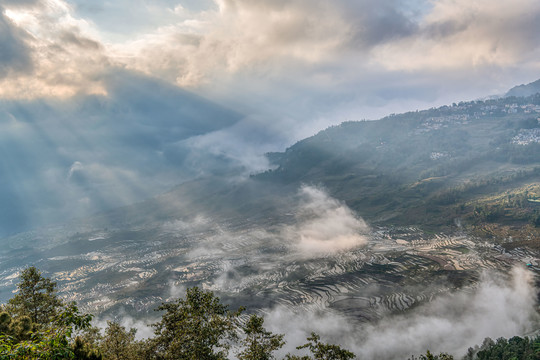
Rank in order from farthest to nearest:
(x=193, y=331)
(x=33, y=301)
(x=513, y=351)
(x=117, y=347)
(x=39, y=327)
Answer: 1. (x=513, y=351)
2. (x=33, y=301)
3. (x=117, y=347)
4. (x=193, y=331)
5. (x=39, y=327)

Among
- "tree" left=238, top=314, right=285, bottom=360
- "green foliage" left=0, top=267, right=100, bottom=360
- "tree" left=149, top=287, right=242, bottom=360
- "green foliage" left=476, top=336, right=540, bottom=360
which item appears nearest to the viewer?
"green foliage" left=0, top=267, right=100, bottom=360

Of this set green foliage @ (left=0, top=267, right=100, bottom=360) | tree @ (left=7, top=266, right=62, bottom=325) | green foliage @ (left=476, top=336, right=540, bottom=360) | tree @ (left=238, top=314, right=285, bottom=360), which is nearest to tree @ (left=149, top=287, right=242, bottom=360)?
tree @ (left=238, top=314, right=285, bottom=360)

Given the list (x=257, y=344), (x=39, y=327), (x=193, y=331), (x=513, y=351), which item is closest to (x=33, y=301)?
(x=39, y=327)

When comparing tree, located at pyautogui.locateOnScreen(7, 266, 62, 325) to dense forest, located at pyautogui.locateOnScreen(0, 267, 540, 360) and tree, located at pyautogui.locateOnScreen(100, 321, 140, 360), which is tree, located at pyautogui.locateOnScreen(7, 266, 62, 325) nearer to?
dense forest, located at pyautogui.locateOnScreen(0, 267, 540, 360)

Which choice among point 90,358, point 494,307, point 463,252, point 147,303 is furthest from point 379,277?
point 90,358

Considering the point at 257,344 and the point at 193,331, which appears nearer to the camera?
the point at 193,331

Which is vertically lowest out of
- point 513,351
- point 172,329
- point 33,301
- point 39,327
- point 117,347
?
point 513,351

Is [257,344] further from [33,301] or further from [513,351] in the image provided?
[513,351]

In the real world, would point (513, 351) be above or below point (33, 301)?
below

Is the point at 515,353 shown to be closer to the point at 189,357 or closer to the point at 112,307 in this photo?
the point at 189,357
